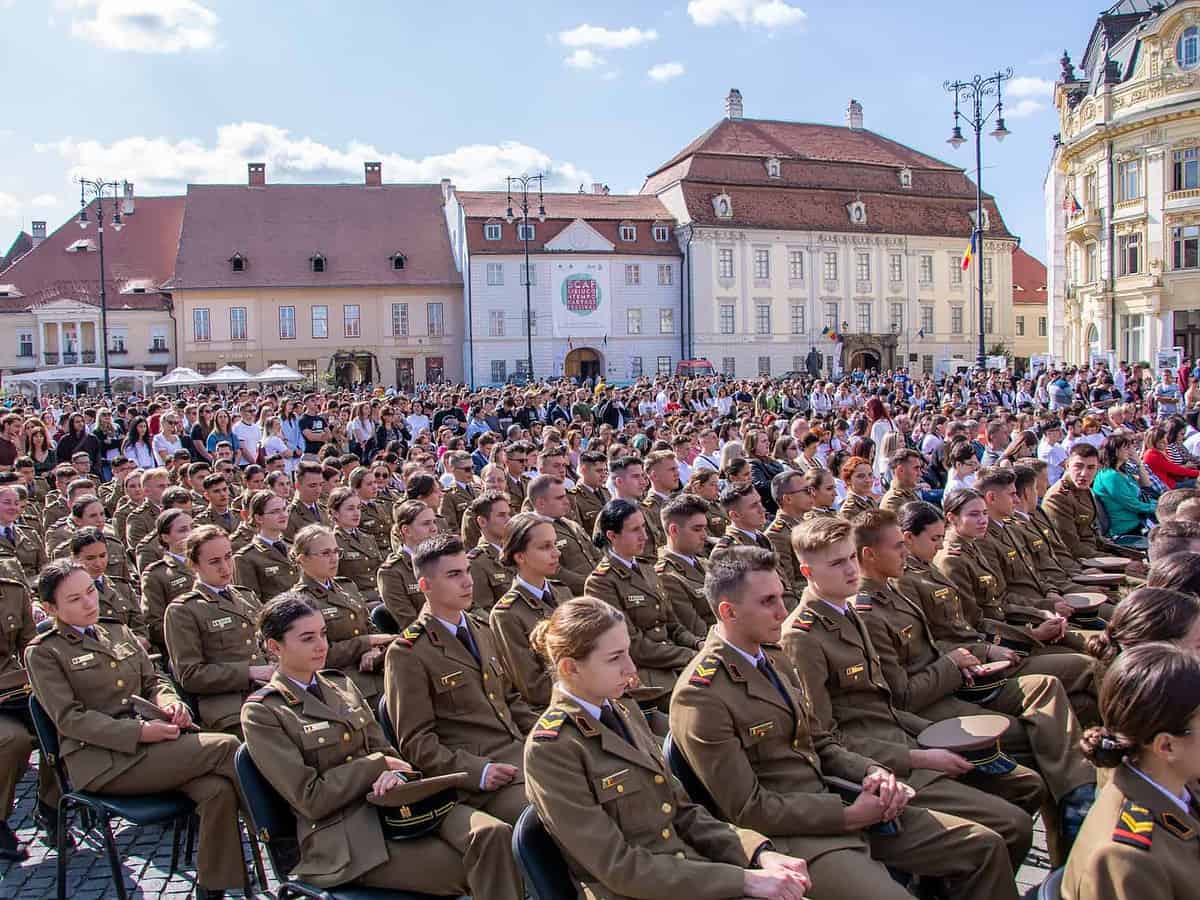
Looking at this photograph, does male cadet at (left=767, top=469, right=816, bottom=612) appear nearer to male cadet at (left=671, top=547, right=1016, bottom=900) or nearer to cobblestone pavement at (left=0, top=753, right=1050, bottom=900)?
cobblestone pavement at (left=0, top=753, right=1050, bottom=900)

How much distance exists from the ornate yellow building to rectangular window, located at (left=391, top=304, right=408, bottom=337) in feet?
117

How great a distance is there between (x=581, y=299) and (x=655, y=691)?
49581mm

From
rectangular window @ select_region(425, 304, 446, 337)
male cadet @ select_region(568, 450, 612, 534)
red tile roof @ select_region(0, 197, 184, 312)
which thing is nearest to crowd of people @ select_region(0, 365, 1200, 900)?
male cadet @ select_region(568, 450, 612, 534)

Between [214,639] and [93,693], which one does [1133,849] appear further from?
[214,639]

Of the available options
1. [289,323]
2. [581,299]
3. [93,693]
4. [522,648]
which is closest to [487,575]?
[522,648]

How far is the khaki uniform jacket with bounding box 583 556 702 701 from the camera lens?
Result: 6094 millimetres

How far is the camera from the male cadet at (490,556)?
7.22 metres

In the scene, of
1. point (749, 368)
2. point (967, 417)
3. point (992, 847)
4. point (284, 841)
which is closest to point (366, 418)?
point (967, 417)

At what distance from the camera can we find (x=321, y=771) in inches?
165

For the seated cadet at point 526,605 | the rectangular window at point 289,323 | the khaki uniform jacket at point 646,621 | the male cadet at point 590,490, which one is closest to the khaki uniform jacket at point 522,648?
the seated cadet at point 526,605

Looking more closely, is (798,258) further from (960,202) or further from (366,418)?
(366,418)

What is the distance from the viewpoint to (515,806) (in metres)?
4.30

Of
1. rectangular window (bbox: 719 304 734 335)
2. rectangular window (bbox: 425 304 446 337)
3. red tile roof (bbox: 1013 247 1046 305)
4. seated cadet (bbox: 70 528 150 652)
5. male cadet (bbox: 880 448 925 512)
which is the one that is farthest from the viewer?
red tile roof (bbox: 1013 247 1046 305)

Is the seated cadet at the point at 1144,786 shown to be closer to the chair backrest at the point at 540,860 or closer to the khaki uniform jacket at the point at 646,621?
the chair backrest at the point at 540,860
